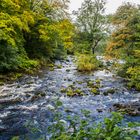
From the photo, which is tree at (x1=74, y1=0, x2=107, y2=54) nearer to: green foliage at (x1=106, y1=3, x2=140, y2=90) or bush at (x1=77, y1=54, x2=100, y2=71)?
bush at (x1=77, y1=54, x2=100, y2=71)

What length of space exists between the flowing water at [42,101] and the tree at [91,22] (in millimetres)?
24331

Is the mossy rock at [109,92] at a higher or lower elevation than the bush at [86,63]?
lower

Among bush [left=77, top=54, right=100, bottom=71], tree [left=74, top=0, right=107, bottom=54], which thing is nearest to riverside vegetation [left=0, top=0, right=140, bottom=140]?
bush [left=77, top=54, right=100, bottom=71]

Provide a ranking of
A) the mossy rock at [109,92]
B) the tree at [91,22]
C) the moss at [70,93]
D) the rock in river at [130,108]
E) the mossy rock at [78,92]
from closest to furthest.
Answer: the rock in river at [130,108] < the moss at [70,93] < the mossy rock at [78,92] < the mossy rock at [109,92] < the tree at [91,22]

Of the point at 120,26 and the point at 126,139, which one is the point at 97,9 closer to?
the point at 120,26

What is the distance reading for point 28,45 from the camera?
89.6ft

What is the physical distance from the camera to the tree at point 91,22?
42156 millimetres

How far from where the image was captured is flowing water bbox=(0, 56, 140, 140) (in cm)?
1003

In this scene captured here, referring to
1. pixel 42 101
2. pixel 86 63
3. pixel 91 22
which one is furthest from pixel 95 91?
pixel 91 22

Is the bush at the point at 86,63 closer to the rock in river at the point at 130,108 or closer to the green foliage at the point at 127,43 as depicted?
the green foliage at the point at 127,43

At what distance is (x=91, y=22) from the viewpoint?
43.2m

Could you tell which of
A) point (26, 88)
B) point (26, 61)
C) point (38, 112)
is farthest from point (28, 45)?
point (38, 112)

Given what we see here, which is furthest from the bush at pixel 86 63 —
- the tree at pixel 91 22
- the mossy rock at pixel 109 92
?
the tree at pixel 91 22

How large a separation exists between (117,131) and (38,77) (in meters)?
15.4
